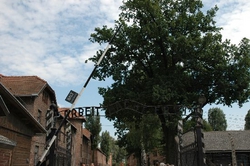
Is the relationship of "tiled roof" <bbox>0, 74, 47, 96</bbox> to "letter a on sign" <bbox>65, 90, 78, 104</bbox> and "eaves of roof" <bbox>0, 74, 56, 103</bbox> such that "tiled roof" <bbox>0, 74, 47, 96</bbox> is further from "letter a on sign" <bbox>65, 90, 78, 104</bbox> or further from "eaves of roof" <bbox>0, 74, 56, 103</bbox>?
"letter a on sign" <bbox>65, 90, 78, 104</bbox>

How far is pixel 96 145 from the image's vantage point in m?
70.2

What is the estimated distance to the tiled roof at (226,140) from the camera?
38031mm

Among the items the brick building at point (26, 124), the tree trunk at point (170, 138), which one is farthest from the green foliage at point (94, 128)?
the tree trunk at point (170, 138)

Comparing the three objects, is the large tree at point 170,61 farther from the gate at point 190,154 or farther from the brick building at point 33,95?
the gate at point 190,154

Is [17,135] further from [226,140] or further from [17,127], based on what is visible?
[226,140]

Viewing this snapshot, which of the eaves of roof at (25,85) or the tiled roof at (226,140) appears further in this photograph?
the tiled roof at (226,140)

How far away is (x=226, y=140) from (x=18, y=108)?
3277 centimetres

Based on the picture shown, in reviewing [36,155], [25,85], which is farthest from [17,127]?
[25,85]

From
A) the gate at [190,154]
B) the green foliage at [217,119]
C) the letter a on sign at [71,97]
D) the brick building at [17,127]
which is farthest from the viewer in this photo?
the green foliage at [217,119]

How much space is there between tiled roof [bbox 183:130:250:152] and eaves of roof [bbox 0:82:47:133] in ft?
82.9

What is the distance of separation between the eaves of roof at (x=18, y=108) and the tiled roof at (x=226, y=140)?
25.3 meters

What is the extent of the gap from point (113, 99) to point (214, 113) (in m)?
72.2

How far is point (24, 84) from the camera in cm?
3017

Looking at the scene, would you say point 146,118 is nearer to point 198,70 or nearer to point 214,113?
point 198,70
